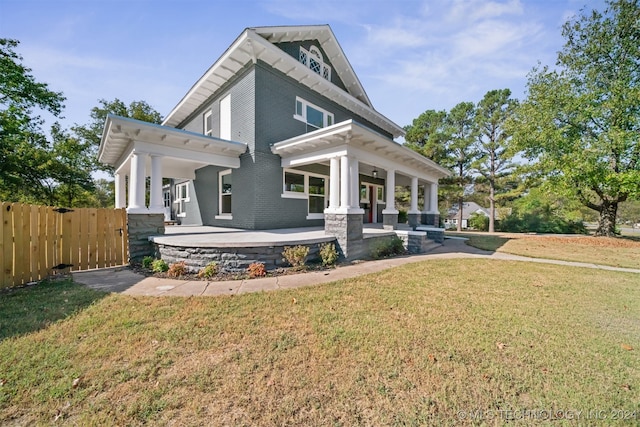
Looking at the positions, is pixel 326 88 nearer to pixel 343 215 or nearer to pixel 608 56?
pixel 343 215

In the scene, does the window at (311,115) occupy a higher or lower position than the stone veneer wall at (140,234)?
higher

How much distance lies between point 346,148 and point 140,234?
6561 mm

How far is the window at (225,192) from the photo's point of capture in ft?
33.8

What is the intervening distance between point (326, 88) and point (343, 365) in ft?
37.2

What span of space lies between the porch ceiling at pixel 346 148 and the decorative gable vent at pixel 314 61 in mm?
4901

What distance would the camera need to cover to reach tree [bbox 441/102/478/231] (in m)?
20.7

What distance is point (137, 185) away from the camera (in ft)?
23.0

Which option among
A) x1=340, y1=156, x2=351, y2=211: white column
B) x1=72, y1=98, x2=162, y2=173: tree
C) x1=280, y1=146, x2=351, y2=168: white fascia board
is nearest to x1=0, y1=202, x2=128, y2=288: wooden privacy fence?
x1=280, y1=146, x2=351, y2=168: white fascia board

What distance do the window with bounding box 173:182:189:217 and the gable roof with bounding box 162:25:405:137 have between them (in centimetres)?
373

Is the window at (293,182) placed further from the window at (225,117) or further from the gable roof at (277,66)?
the gable roof at (277,66)

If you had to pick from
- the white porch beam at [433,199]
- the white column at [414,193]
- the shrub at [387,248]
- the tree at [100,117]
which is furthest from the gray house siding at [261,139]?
the tree at [100,117]

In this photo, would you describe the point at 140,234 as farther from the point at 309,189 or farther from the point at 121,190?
the point at 309,189

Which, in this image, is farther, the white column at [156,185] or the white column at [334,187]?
Answer: the white column at [334,187]

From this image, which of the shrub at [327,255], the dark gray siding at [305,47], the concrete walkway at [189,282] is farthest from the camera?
the dark gray siding at [305,47]
